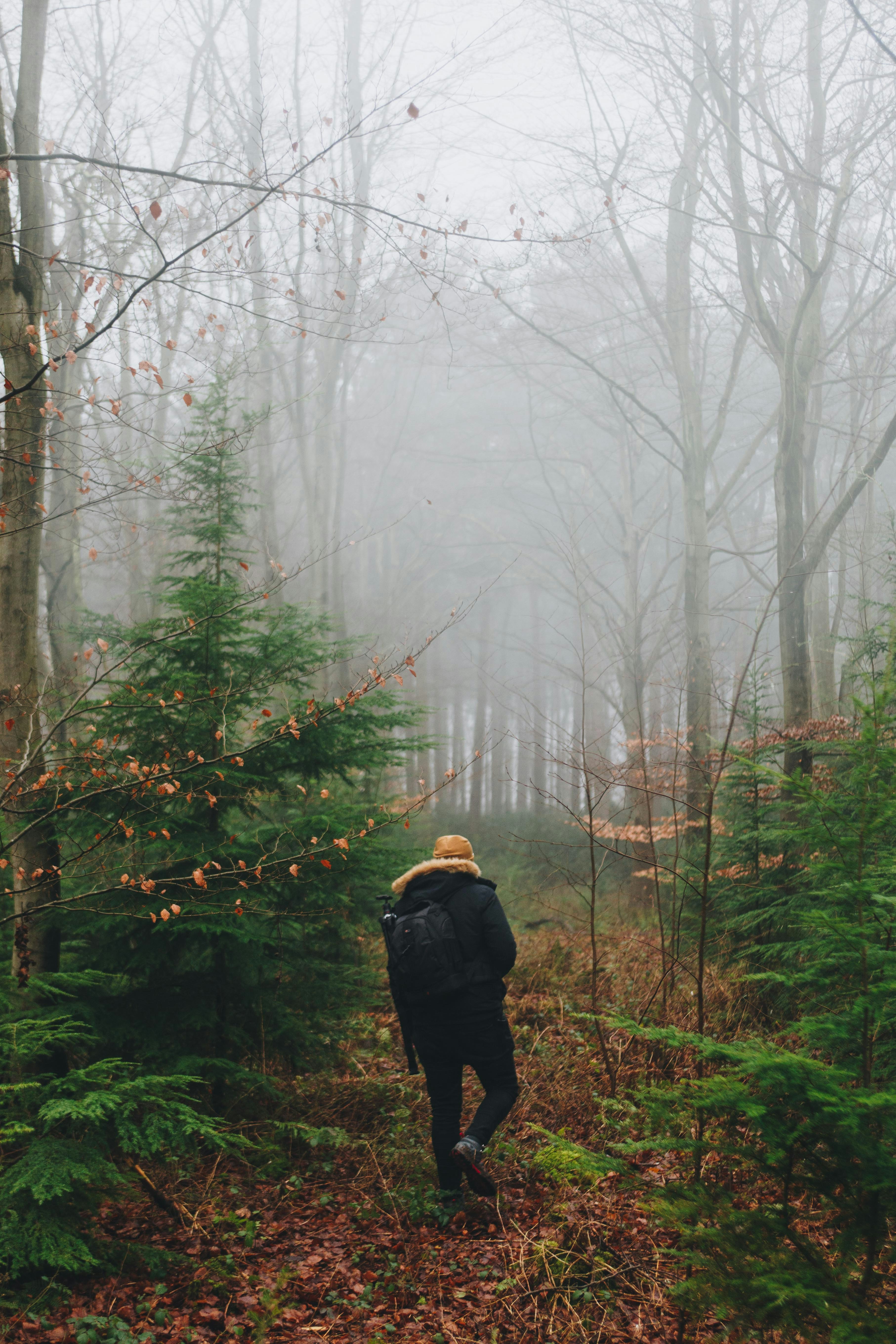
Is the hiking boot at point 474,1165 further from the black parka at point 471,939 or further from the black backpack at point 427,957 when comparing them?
the black backpack at point 427,957

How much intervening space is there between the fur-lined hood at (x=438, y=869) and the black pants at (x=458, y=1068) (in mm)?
700

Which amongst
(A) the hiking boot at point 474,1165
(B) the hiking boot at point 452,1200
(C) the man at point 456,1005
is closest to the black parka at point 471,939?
(C) the man at point 456,1005

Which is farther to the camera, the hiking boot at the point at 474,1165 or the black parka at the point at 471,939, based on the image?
the black parka at the point at 471,939

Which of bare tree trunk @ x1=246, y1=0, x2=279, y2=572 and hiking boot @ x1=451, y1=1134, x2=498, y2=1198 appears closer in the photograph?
hiking boot @ x1=451, y1=1134, x2=498, y2=1198

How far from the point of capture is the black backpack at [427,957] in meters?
4.02

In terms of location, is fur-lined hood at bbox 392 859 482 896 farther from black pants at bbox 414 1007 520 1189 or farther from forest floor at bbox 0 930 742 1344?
forest floor at bbox 0 930 742 1344

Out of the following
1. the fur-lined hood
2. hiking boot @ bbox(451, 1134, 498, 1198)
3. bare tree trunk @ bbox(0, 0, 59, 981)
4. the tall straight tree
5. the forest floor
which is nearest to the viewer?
the forest floor

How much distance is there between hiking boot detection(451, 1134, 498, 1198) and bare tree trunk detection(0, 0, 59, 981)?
2.51m

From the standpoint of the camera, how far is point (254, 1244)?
3.81m

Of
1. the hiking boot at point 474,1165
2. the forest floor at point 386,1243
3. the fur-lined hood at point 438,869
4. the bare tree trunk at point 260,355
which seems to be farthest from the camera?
the bare tree trunk at point 260,355

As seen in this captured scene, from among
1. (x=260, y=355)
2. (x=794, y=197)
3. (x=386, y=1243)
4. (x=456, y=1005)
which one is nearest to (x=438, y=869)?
(x=456, y=1005)

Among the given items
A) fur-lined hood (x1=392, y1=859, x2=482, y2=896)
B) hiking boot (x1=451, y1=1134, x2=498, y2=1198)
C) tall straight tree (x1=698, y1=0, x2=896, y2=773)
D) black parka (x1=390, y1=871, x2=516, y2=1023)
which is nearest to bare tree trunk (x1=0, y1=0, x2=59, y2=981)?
fur-lined hood (x1=392, y1=859, x2=482, y2=896)

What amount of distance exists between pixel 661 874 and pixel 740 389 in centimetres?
1720

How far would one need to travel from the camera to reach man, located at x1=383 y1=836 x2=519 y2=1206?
13.2 ft
